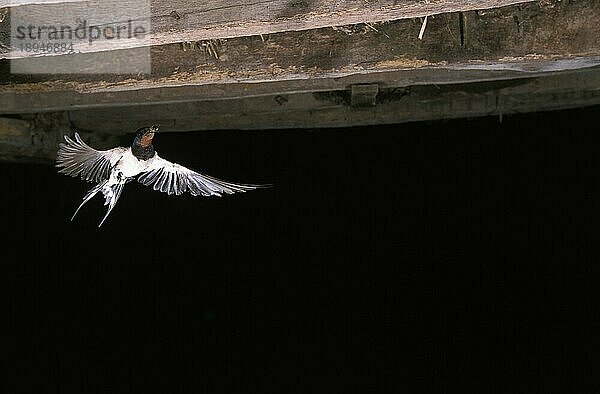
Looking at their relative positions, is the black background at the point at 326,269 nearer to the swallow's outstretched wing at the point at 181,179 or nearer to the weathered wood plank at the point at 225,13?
the swallow's outstretched wing at the point at 181,179

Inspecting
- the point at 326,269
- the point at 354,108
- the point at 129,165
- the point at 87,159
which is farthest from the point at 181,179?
the point at 326,269

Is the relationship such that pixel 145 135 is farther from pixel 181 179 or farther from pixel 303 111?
pixel 303 111

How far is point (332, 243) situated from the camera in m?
3.55

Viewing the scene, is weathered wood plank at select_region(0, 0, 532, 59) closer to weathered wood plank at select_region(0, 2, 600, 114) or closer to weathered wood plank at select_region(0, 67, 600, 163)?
weathered wood plank at select_region(0, 2, 600, 114)

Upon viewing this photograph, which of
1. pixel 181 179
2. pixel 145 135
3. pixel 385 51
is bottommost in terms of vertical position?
pixel 181 179

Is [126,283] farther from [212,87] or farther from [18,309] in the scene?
[212,87]

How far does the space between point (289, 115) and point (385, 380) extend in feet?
5.51

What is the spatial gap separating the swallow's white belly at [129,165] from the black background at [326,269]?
135 centimetres

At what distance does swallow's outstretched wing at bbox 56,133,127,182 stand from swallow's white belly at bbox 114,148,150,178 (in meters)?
0.02

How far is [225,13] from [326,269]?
2595mm

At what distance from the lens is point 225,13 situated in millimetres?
1113

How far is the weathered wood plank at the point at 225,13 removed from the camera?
1.09 m

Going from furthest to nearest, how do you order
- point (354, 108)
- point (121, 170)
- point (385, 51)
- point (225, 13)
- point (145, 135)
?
point (354, 108) → point (121, 170) → point (145, 135) → point (385, 51) → point (225, 13)

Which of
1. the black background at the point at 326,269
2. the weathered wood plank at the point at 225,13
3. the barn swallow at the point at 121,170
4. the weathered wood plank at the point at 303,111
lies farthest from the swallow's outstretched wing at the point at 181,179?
the black background at the point at 326,269
